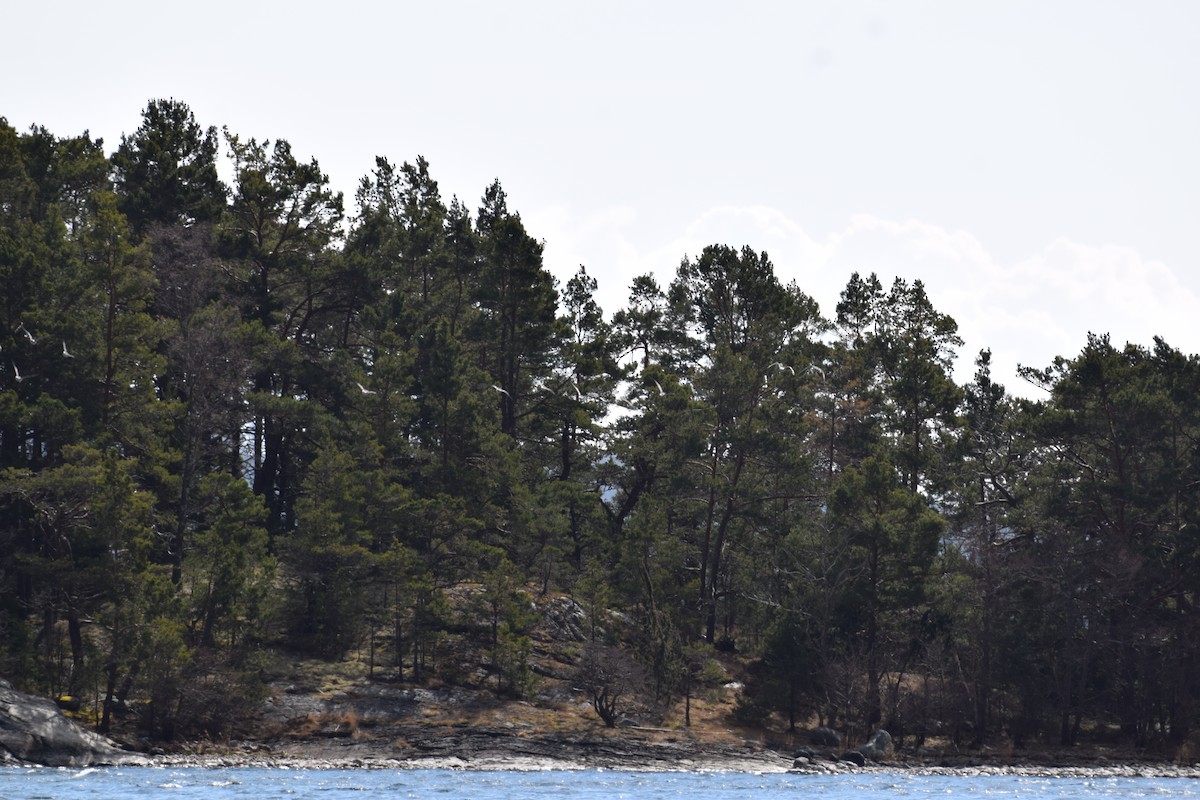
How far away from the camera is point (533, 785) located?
125 ft

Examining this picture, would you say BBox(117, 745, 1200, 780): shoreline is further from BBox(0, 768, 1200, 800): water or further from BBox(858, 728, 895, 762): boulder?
BBox(0, 768, 1200, 800): water

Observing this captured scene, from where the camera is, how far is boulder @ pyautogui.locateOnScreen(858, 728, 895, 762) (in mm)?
48594

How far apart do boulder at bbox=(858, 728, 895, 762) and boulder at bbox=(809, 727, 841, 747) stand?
4.51 ft

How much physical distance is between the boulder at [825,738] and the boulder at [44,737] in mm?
23477

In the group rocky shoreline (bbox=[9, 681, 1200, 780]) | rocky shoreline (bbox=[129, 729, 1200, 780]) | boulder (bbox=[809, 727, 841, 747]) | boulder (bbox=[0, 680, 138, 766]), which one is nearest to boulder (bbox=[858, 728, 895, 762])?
rocky shoreline (bbox=[9, 681, 1200, 780])

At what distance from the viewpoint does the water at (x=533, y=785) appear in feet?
111

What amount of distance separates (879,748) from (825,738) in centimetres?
253

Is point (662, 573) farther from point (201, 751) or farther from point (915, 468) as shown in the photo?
point (201, 751)

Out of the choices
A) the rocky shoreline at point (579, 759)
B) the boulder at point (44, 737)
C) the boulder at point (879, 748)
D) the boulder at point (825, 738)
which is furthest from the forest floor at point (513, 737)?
the boulder at point (44, 737)

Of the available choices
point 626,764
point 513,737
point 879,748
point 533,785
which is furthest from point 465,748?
point 879,748

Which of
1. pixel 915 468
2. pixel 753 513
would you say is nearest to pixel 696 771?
pixel 753 513

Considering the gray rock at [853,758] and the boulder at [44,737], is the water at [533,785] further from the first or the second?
the gray rock at [853,758]

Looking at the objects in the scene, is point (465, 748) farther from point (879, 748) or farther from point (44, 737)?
point (879, 748)

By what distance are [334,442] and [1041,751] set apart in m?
28.0
